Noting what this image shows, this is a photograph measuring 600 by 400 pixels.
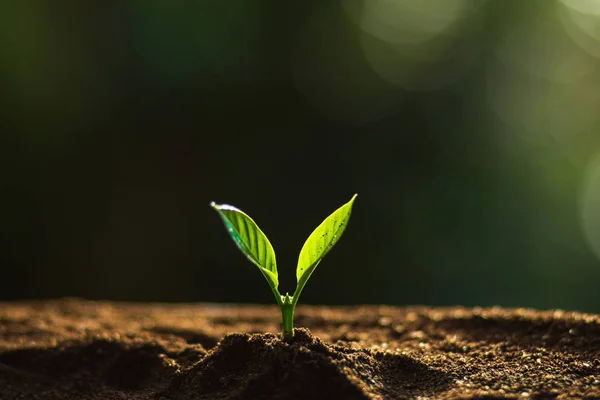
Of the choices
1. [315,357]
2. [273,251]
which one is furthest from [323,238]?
[315,357]

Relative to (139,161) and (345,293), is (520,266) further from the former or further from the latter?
(139,161)

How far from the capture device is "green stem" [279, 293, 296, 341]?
1.17m

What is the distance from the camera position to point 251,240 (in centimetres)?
115

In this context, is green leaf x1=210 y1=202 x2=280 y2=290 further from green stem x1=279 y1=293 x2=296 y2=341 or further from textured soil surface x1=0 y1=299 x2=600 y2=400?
textured soil surface x1=0 y1=299 x2=600 y2=400

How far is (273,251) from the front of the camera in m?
1.14

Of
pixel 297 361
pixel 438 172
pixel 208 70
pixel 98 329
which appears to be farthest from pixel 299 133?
pixel 297 361

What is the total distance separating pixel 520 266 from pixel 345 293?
69.2 inches

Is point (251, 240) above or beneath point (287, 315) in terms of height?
above

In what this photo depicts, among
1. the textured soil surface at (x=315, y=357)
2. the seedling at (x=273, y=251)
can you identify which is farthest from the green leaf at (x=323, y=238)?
the textured soil surface at (x=315, y=357)

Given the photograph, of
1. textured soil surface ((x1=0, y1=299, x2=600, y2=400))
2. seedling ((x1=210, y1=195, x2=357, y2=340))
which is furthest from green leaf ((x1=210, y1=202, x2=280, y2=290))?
textured soil surface ((x1=0, y1=299, x2=600, y2=400))

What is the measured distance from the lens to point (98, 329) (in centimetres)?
181

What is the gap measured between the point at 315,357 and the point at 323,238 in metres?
0.23

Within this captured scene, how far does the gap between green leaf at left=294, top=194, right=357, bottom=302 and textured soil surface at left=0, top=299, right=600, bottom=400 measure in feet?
0.48

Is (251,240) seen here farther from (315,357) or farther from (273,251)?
(315,357)
